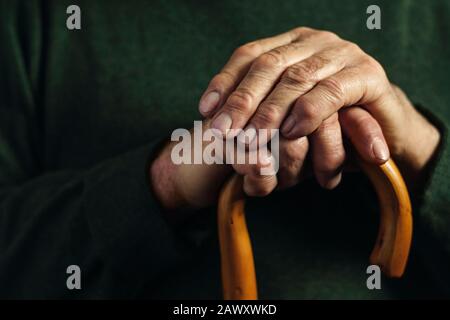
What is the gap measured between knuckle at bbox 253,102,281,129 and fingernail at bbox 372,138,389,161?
110mm

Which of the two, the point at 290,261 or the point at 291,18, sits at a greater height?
the point at 291,18

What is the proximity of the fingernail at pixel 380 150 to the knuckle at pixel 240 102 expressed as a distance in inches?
5.5

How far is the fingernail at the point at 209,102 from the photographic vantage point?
664 mm

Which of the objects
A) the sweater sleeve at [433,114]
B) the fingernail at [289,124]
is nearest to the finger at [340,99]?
the fingernail at [289,124]

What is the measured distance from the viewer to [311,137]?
664 mm

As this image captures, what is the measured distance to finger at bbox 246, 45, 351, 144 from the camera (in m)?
0.63

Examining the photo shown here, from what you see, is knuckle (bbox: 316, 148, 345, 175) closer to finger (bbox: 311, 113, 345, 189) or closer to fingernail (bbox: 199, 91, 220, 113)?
finger (bbox: 311, 113, 345, 189)

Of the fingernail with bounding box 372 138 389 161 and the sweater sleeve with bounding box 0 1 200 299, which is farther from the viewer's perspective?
the sweater sleeve with bounding box 0 1 200 299

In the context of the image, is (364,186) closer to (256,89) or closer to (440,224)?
(440,224)

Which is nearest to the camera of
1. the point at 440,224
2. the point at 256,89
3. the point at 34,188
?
the point at 256,89

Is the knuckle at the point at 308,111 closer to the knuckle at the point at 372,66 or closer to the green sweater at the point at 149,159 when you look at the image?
the knuckle at the point at 372,66

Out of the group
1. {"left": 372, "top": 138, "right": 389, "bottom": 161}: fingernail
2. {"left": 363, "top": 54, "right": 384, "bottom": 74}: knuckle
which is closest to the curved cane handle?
{"left": 372, "top": 138, "right": 389, "bottom": 161}: fingernail
